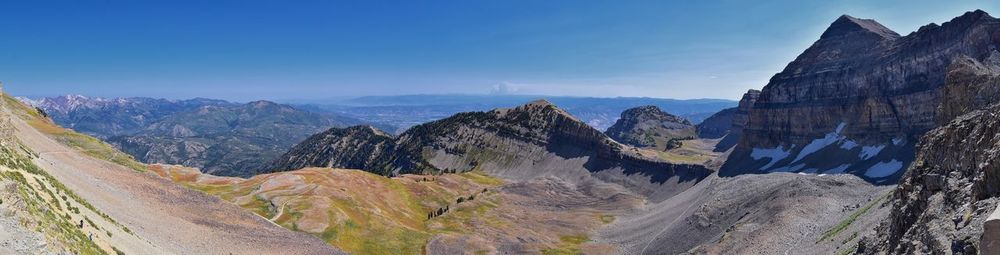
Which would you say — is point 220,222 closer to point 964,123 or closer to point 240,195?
point 240,195

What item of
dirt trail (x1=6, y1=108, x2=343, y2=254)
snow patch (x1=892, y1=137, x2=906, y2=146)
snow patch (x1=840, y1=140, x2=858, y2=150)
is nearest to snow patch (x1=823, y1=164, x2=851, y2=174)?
snow patch (x1=840, y1=140, x2=858, y2=150)

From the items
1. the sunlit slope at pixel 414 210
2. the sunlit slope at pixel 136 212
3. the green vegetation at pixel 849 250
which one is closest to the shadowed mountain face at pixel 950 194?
the green vegetation at pixel 849 250

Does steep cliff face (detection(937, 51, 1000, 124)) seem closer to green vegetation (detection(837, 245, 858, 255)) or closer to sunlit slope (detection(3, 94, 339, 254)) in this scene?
green vegetation (detection(837, 245, 858, 255))

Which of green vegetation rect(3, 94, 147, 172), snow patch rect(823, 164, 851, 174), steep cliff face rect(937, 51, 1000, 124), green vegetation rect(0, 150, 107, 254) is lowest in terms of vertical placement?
snow patch rect(823, 164, 851, 174)

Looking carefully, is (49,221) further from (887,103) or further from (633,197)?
(887,103)

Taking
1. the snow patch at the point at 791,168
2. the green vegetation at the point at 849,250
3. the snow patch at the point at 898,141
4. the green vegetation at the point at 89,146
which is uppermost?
the green vegetation at the point at 89,146

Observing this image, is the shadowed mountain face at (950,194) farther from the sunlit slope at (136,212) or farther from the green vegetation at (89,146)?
the green vegetation at (89,146)

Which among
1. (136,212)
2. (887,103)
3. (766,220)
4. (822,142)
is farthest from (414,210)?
(887,103)
